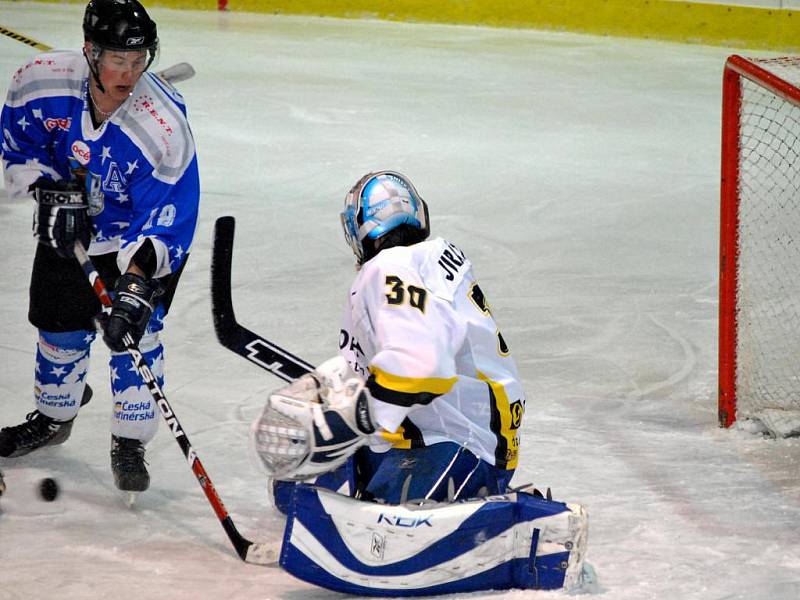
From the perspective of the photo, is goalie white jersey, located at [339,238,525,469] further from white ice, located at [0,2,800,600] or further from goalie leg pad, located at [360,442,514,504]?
white ice, located at [0,2,800,600]

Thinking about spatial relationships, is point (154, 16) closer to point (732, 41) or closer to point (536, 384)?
point (732, 41)

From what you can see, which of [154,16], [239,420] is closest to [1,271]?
[239,420]

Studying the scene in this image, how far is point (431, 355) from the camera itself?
2119 mm

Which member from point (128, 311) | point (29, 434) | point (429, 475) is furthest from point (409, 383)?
point (29, 434)

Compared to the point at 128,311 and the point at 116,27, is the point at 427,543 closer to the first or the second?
the point at 128,311

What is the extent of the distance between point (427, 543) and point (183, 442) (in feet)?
2.09

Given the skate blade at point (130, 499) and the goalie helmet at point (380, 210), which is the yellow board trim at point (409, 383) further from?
the skate blade at point (130, 499)

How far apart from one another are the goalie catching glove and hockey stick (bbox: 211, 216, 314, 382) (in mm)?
423

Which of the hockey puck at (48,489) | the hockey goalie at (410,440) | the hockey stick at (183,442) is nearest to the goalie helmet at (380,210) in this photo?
the hockey goalie at (410,440)

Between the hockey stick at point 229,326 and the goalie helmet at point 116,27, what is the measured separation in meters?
0.41

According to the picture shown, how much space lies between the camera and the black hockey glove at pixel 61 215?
277cm

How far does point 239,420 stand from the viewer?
11.1 ft

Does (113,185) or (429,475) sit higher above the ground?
(113,185)

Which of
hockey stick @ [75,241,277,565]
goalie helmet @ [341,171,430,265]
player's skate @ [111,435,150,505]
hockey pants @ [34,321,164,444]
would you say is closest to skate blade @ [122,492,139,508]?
player's skate @ [111,435,150,505]
